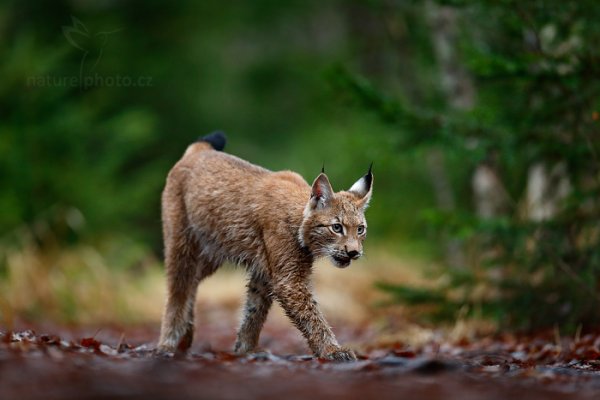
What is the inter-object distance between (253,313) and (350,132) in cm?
601

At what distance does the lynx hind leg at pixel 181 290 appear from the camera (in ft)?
24.2

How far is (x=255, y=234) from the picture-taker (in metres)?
7.01

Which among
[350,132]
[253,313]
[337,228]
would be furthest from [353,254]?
[350,132]

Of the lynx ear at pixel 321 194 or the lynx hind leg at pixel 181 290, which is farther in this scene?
the lynx hind leg at pixel 181 290

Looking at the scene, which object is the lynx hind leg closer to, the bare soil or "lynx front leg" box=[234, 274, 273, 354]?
"lynx front leg" box=[234, 274, 273, 354]

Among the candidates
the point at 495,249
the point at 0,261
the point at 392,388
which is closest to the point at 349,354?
the point at 392,388

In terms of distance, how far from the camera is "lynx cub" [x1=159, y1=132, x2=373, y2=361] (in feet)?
21.5

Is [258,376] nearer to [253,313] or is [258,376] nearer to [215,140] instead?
[253,313]

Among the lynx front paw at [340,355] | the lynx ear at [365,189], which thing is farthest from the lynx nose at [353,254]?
the lynx front paw at [340,355]

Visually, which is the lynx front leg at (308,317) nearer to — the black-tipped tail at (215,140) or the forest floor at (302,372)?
the forest floor at (302,372)

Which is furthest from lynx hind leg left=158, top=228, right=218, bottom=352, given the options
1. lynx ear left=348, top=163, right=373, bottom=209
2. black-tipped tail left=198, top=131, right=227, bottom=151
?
lynx ear left=348, top=163, right=373, bottom=209

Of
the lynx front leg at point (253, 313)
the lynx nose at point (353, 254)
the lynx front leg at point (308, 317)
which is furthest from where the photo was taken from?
the lynx front leg at point (253, 313)

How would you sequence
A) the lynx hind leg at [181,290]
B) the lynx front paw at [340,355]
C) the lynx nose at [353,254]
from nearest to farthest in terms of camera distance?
1. the lynx front paw at [340,355]
2. the lynx nose at [353,254]
3. the lynx hind leg at [181,290]

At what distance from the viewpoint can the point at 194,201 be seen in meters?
7.38
